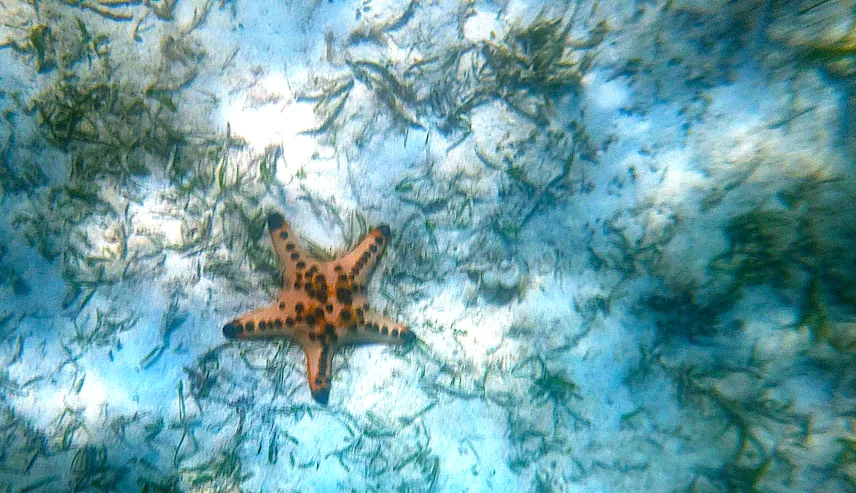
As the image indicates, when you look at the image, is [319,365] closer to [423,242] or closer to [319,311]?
[319,311]

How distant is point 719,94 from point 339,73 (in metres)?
3.87

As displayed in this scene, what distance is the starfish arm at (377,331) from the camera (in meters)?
3.87

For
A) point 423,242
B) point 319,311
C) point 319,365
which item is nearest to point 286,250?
point 319,311

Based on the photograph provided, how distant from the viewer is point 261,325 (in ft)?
12.6

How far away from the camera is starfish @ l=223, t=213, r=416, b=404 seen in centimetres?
372

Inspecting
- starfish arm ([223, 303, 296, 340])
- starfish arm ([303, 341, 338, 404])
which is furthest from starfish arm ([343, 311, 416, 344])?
starfish arm ([223, 303, 296, 340])

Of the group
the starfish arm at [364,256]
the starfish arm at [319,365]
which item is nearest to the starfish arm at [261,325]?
the starfish arm at [319,365]

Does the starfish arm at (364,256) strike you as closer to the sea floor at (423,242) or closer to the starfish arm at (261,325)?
the sea floor at (423,242)

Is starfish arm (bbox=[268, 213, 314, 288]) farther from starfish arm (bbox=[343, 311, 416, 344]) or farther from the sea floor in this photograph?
starfish arm (bbox=[343, 311, 416, 344])

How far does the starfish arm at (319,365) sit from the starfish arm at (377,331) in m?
0.20

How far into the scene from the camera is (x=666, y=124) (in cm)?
429

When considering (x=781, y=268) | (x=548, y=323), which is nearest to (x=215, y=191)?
(x=548, y=323)

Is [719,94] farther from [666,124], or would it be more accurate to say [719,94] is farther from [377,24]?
[377,24]

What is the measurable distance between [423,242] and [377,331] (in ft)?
3.37
